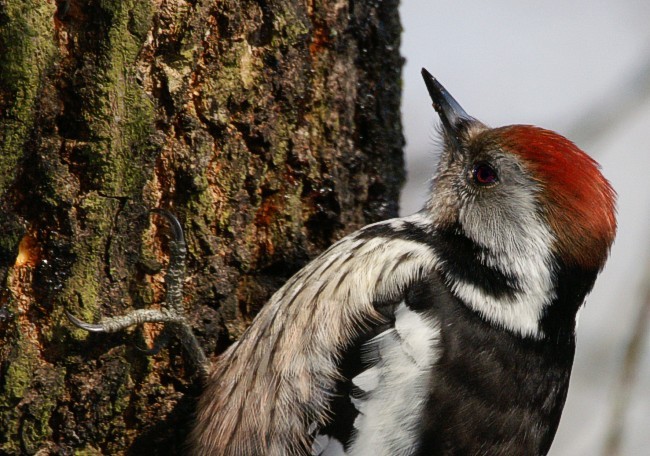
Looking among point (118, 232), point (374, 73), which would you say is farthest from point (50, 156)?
point (374, 73)

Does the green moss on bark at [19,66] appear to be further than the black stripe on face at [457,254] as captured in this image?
No

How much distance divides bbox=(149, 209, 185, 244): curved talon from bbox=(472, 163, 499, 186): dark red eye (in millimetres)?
1099

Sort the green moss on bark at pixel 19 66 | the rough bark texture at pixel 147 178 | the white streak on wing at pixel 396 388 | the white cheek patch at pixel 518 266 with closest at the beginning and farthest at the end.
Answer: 1. the green moss on bark at pixel 19 66
2. the rough bark texture at pixel 147 178
3. the white streak on wing at pixel 396 388
4. the white cheek patch at pixel 518 266

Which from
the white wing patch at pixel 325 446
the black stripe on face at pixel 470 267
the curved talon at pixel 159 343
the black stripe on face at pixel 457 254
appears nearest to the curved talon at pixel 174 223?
the curved talon at pixel 159 343

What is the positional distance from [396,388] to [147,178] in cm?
99

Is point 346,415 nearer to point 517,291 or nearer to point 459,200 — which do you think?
point 517,291

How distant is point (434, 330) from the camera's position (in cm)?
239

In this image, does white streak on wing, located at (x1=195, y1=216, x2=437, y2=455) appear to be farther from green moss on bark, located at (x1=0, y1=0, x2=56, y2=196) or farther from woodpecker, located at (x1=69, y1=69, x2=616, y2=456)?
green moss on bark, located at (x1=0, y1=0, x2=56, y2=196)

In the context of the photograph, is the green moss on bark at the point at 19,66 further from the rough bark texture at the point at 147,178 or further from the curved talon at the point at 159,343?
the curved talon at the point at 159,343

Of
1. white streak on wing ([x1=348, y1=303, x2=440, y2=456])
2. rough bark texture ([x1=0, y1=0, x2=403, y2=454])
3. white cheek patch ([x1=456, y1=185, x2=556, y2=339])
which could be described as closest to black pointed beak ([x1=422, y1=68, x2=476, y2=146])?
rough bark texture ([x1=0, y1=0, x2=403, y2=454])

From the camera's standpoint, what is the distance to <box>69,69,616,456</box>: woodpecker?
7.75 feet

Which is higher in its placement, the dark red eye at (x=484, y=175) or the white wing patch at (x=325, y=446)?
the dark red eye at (x=484, y=175)

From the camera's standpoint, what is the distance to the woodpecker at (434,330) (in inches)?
93.0

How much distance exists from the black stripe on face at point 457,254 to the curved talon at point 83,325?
3.01 ft
